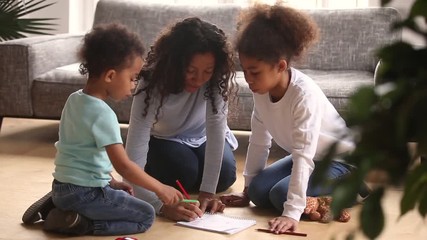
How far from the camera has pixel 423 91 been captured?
Result: 1.43 feet

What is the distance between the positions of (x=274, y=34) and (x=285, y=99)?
0.23 metres

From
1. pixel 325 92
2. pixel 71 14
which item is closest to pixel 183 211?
pixel 325 92

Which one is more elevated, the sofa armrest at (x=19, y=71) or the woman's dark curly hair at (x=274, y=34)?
the woman's dark curly hair at (x=274, y=34)

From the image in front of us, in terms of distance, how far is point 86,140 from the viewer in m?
2.56

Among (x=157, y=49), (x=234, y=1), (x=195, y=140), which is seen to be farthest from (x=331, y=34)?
(x=157, y=49)

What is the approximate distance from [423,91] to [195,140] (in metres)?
2.83

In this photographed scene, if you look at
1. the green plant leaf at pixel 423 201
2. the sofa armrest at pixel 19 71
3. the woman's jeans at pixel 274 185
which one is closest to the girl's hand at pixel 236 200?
the woman's jeans at pixel 274 185

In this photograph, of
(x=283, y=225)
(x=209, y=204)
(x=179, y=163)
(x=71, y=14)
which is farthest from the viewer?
(x=71, y=14)

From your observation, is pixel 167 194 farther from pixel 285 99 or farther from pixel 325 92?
pixel 325 92

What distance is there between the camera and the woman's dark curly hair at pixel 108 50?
2.60 meters

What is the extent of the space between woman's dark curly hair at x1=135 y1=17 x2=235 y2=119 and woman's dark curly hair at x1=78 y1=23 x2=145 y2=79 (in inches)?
7.0

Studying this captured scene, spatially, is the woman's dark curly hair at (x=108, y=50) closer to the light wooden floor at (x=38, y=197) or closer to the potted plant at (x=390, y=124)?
the light wooden floor at (x=38, y=197)

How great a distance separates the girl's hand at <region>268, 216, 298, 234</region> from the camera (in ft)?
8.80

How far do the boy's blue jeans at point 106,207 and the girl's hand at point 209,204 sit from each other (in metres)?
0.28
